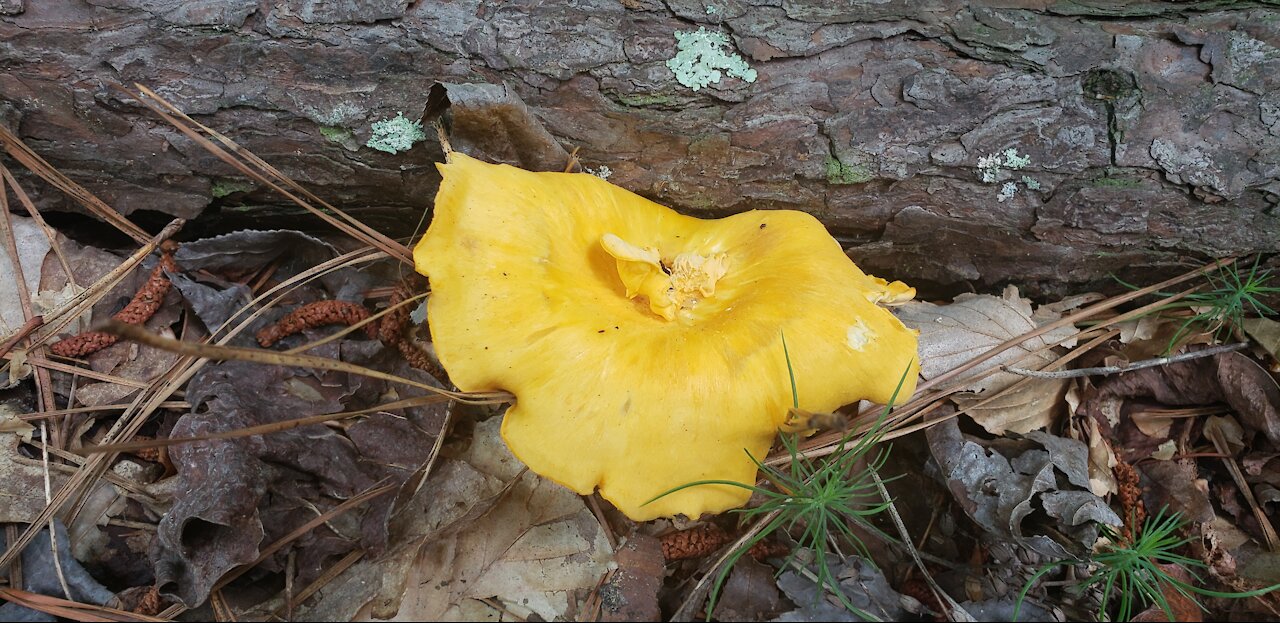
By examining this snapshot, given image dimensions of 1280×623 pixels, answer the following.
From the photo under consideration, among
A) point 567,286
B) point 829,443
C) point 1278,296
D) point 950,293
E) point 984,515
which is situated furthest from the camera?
point 950,293

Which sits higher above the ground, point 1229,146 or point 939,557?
point 1229,146

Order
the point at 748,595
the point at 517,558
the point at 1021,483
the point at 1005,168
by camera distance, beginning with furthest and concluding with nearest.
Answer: the point at 1005,168
the point at 1021,483
the point at 517,558
the point at 748,595

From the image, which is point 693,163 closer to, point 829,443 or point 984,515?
point 829,443

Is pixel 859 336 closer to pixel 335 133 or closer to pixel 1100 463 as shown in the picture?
pixel 1100 463

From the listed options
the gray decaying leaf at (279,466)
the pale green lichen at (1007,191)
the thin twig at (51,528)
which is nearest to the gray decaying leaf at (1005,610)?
the pale green lichen at (1007,191)

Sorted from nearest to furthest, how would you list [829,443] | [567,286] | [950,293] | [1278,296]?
[567,286], [829,443], [1278,296], [950,293]

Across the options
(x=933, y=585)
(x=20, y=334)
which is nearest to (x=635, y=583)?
(x=933, y=585)

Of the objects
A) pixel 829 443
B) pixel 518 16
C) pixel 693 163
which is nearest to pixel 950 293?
pixel 829 443
